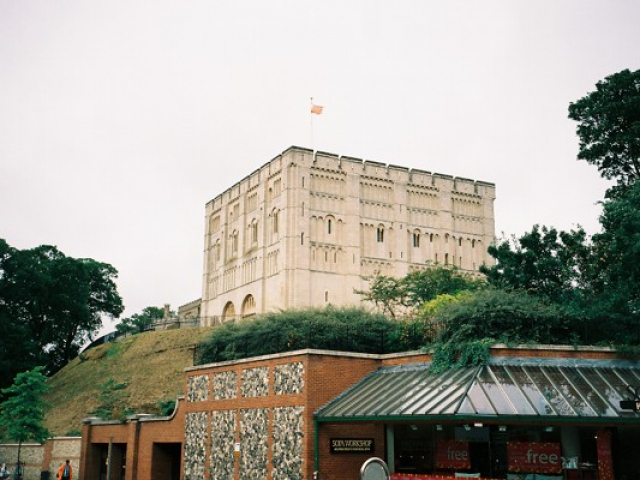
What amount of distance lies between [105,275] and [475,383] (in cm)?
7316

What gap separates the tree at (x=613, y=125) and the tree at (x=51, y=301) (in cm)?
4877

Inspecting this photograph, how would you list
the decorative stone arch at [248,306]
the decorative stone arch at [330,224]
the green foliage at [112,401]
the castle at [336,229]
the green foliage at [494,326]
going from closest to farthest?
the green foliage at [494,326]
the green foliage at [112,401]
the castle at [336,229]
the decorative stone arch at [330,224]
the decorative stone arch at [248,306]

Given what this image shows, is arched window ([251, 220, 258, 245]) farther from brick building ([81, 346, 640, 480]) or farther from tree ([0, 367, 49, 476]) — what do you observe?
brick building ([81, 346, 640, 480])

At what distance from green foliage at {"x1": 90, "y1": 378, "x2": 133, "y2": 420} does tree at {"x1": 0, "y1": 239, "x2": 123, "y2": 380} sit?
32.1 ft

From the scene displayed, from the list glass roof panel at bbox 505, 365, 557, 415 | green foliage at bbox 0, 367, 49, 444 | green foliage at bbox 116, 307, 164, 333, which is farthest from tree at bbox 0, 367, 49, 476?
green foliage at bbox 116, 307, 164, 333

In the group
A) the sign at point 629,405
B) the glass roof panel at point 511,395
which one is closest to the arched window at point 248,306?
the glass roof panel at point 511,395

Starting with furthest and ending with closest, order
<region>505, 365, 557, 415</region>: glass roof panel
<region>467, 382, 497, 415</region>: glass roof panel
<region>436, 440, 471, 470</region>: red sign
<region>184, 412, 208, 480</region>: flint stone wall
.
→ <region>184, 412, 208, 480</region>: flint stone wall → <region>436, 440, 471, 470</region>: red sign → <region>505, 365, 557, 415</region>: glass roof panel → <region>467, 382, 497, 415</region>: glass roof panel

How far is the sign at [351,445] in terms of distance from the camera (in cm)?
2280

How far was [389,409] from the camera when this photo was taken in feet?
66.6

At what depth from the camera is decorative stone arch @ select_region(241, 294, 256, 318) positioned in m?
67.9

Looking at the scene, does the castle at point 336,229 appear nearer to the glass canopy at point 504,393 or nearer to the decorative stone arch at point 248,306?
the decorative stone arch at point 248,306

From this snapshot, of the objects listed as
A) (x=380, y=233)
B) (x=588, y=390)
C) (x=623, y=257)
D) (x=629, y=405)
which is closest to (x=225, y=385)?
(x=588, y=390)

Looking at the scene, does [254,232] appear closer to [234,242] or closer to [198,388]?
[234,242]

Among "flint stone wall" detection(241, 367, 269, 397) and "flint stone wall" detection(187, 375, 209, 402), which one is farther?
"flint stone wall" detection(187, 375, 209, 402)
